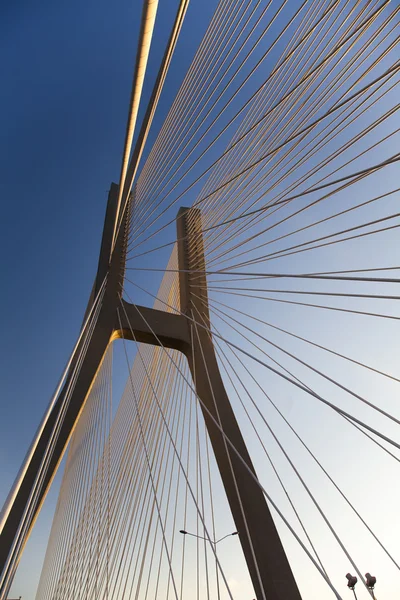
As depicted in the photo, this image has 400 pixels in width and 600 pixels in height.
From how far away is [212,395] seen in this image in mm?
4605

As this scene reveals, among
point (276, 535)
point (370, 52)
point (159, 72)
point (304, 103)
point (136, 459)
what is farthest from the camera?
point (136, 459)

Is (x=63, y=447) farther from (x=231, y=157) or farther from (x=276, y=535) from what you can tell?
(x=231, y=157)

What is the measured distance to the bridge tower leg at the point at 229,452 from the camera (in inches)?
135

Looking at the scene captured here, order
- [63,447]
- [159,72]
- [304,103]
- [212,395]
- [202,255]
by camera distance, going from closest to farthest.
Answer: [159,72]
[304,103]
[63,447]
[212,395]
[202,255]

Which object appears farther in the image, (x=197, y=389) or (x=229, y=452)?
(x=197, y=389)

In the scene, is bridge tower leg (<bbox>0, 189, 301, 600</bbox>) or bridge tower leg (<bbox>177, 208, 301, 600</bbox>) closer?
bridge tower leg (<bbox>177, 208, 301, 600</bbox>)

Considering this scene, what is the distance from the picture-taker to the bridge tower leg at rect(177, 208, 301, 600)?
135 inches

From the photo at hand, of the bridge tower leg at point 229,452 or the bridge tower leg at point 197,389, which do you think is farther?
the bridge tower leg at point 197,389

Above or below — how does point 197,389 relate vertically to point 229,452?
above

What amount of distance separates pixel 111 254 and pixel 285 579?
408cm

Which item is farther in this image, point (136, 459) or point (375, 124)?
point (136, 459)

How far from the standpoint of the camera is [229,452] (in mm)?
4328

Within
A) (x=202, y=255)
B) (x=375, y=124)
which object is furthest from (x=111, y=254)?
(x=375, y=124)

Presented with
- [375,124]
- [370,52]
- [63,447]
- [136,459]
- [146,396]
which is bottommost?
[375,124]
